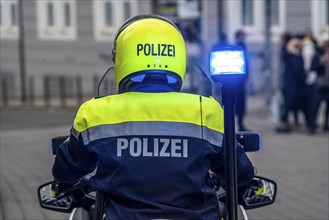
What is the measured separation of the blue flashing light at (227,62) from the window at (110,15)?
18824mm

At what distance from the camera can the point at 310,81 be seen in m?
12.5

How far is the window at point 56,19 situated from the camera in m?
17.1

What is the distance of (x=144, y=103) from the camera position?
2.80 meters

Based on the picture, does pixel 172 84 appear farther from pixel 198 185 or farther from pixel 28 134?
pixel 28 134

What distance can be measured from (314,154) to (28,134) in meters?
6.29

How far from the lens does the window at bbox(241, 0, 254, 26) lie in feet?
67.8

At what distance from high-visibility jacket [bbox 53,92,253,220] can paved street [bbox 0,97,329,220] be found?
3.93 metres

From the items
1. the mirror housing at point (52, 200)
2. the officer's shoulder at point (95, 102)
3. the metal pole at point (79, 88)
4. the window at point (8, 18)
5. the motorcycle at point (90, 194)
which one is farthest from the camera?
the metal pole at point (79, 88)

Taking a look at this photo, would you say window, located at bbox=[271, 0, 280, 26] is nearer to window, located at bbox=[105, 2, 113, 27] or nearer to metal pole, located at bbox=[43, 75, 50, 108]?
window, located at bbox=[105, 2, 113, 27]

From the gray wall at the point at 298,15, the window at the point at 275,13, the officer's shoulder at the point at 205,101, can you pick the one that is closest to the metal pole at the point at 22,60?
the window at the point at 275,13

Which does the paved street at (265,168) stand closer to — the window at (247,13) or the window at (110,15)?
the window at (247,13)

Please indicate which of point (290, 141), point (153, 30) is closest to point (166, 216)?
point (153, 30)

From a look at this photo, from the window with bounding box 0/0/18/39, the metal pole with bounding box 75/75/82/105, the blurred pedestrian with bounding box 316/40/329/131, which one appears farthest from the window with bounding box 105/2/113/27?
the blurred pedestrian with bounding box 316/40/329/131

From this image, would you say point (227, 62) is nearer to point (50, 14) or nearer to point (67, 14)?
point (50, 14)
